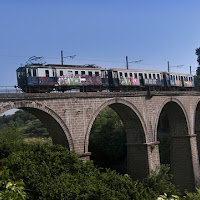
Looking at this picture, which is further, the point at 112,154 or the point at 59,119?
the point at 112,154

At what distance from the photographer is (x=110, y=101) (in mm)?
27000

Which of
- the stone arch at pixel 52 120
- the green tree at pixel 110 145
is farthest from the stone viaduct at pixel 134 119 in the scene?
the green tree at pixel 110 145

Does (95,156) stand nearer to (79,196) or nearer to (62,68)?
(62,68)

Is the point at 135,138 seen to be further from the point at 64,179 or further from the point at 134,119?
the point at 64,179

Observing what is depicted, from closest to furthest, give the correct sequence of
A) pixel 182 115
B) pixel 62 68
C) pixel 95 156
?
pixel 62 68 → pixel 182 115 → pixel 95 156

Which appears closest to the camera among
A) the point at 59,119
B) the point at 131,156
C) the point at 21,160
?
the point at 21,160

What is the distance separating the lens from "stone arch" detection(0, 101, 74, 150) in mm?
20844

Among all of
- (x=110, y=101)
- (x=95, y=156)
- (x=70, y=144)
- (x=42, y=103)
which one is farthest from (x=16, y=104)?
(x=95, y=156)

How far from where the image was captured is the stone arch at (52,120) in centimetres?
2084

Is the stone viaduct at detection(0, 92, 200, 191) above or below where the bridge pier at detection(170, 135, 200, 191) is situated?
above

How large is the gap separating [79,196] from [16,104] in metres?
8.49

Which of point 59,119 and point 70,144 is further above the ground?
point 59,119

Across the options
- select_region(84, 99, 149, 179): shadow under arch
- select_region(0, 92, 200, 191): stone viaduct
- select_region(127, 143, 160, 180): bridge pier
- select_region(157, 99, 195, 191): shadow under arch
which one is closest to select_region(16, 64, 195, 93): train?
select_region(0, 92, 200, 191): stone viaduct

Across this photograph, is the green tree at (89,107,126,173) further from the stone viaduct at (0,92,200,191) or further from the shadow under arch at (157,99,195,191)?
the shadow under arch at (157,99,195,191)
